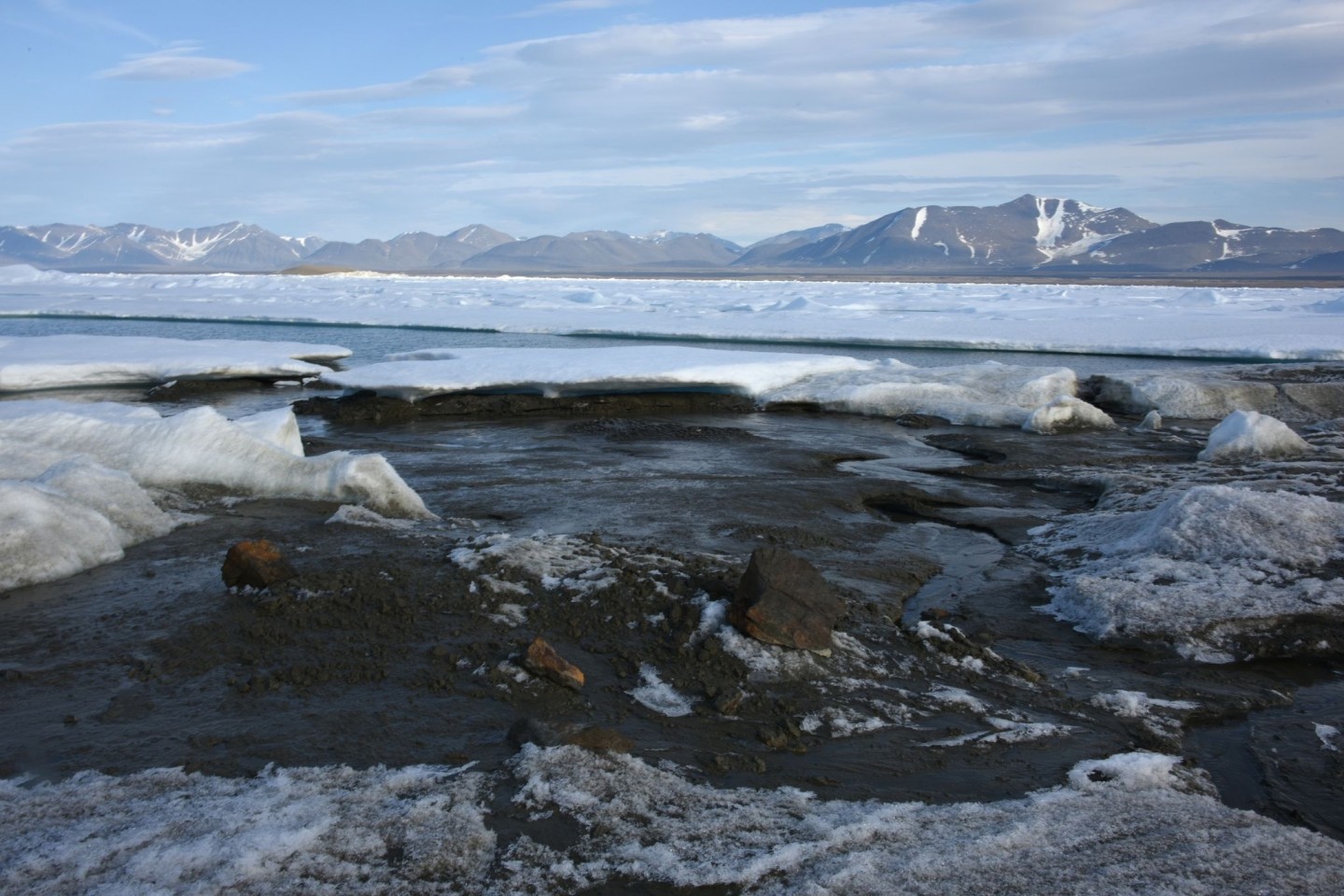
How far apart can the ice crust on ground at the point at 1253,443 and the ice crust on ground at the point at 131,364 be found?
10.9m

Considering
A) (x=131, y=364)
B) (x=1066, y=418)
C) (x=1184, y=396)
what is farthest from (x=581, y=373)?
(x=1184, y=396)

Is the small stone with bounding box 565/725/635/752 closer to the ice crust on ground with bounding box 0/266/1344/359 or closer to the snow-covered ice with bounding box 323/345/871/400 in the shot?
the snow-covered ice with bounding box 323/345/871/400

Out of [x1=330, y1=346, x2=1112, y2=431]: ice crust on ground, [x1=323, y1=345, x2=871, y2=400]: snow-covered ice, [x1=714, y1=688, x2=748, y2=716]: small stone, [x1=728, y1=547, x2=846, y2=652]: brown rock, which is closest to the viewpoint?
[x1=714, y1=688, x2=748, y2=716]: small stone

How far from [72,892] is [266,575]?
2.45 m

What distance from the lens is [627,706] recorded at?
414cm

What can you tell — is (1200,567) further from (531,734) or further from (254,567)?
(254,567)

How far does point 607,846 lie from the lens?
313 centimetres

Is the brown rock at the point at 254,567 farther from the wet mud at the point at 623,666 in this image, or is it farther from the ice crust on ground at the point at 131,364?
the ice crust on ground at the point at 131,364

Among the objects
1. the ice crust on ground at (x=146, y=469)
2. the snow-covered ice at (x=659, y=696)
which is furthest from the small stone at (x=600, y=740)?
the ice crust on ground at (x=146, y=469)

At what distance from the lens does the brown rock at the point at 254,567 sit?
5.18 m

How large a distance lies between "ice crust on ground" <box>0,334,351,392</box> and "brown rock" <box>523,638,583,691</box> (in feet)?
35.6

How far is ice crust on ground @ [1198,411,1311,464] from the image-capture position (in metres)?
9.38

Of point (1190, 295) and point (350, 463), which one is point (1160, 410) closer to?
point (350, 463)

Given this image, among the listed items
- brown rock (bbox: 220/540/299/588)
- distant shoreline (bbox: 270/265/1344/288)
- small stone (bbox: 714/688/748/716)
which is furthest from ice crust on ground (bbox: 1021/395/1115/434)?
distant shoreline (bbox: 270/265/1344/288)
